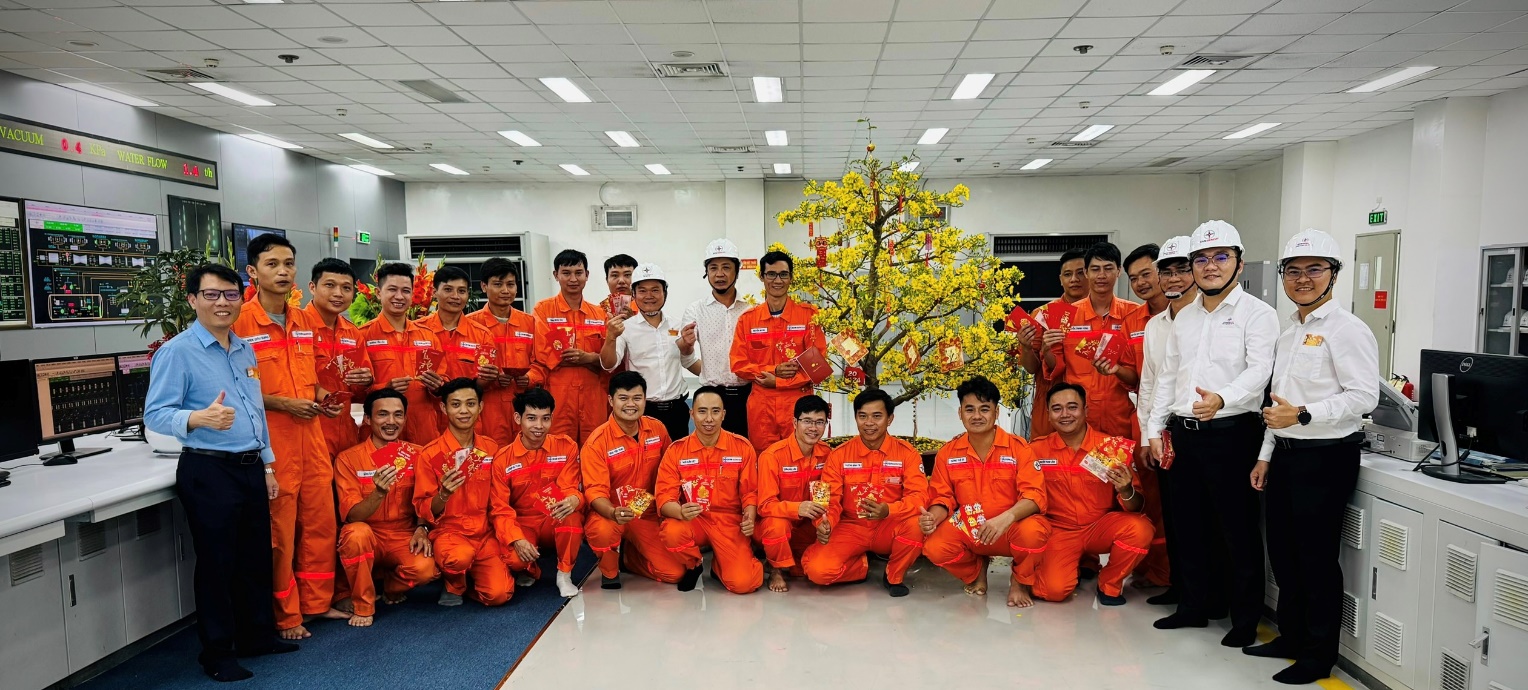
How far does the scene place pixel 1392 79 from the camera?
6.86m

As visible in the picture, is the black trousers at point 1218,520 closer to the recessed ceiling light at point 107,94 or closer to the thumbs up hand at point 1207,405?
the thumbs up hand at point 1207,405

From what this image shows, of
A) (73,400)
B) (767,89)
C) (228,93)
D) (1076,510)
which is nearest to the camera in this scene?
(73,400)

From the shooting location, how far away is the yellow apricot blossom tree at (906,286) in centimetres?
405

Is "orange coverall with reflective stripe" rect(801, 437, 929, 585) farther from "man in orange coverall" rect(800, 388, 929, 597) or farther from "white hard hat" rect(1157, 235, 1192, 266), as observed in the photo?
"white hard hat" rect(1157, 235, 1192, 266)

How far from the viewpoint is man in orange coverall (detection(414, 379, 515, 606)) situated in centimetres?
355

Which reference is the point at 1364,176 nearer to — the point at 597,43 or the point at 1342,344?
the point at 1342,344

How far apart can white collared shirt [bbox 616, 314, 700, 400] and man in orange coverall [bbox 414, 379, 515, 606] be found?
1.01 m

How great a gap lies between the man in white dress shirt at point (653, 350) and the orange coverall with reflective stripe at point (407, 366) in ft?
3.17

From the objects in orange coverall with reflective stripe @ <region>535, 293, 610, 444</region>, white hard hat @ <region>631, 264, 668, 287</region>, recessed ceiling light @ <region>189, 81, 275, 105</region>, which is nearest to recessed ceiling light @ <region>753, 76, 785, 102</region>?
white hard hat @ <region>631, 264, 668, 287</region>

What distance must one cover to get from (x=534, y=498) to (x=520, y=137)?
636cm

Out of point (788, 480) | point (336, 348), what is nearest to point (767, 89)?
point (788, 480)

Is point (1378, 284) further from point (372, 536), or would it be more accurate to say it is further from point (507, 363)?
point (372, 536)

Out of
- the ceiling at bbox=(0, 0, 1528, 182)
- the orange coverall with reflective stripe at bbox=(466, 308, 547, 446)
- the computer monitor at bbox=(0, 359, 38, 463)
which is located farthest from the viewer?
the ceiling at bbox=(0, 0, 1528, 182)

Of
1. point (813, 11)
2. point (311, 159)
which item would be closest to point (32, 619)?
point (813, 11)
